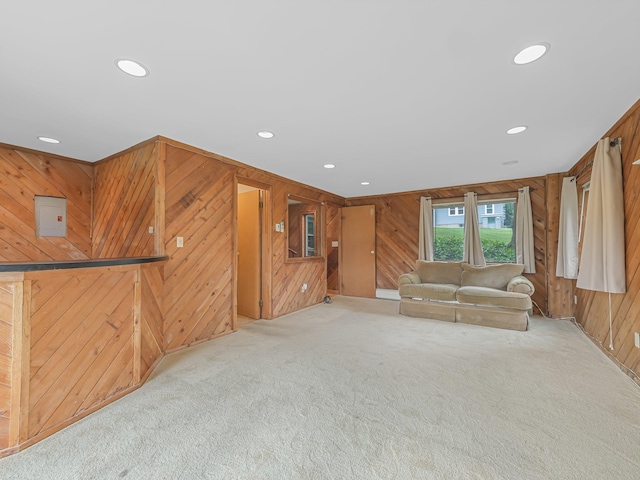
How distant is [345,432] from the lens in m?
1.71

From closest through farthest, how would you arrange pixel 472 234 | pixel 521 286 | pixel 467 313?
pixel 521 286, pixel 467 313, pixel 472 234

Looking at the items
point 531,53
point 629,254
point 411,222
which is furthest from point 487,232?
point 531,53

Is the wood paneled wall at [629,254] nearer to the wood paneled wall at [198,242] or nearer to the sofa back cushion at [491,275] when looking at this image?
the sofa back cushion at [491,275]

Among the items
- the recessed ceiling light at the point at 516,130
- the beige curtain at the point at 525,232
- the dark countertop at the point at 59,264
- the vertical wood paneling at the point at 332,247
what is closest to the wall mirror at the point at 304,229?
the vertical wood paneling at the point at 332,247

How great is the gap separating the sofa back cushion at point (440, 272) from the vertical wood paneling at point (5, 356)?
498 cm

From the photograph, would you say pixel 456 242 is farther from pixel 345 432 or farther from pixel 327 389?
pixel 345 432

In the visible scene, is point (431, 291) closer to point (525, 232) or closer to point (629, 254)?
point (525, 232)

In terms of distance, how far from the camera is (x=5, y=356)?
1584 mm

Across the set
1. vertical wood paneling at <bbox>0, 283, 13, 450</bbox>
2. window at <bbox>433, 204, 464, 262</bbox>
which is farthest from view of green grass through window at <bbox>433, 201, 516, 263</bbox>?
vertical wood paneling at <bbox>0, 283, 13, 450</bbox>

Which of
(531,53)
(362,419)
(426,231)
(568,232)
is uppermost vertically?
(531,53)

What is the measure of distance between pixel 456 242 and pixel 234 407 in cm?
500

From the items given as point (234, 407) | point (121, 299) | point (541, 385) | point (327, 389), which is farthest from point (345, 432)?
point (121, 299)

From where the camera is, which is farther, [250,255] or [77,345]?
[250,255]

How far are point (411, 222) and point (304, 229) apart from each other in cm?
234
